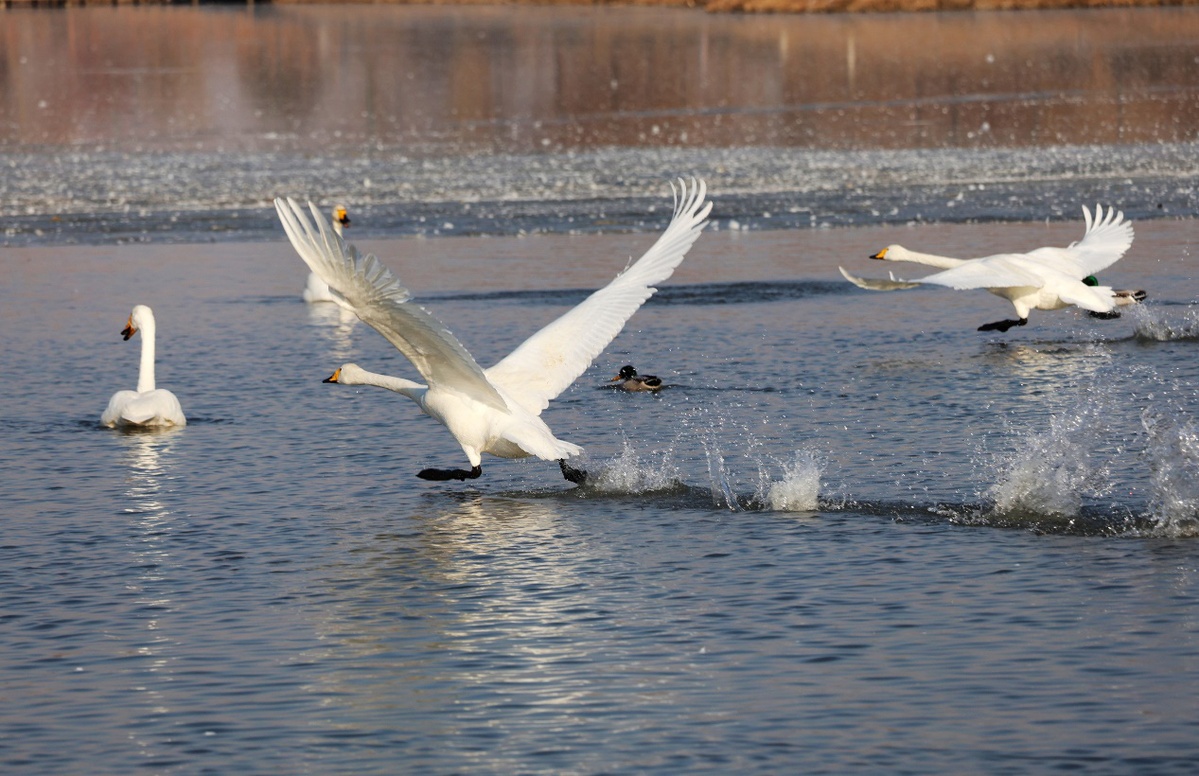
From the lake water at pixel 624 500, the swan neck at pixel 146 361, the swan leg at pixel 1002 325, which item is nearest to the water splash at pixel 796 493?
the lake water at pixel 624 500

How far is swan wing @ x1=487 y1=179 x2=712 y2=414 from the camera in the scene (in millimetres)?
10508

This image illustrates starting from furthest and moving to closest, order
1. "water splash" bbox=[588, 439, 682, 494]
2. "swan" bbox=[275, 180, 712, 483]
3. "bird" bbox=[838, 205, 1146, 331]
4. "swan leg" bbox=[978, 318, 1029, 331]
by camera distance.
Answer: "swan leg" bbox=[978, 318, 1029, 331], "bird" bbox=[838, 205, 1146, 331], "water splash" bbox=[588, 439, 682, 494], "swan" bbox=[275, 180, 712, 483]

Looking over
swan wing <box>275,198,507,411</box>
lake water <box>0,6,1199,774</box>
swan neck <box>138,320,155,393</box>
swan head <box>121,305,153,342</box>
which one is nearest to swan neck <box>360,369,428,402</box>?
swan wing <box>275,198,507,411</box>

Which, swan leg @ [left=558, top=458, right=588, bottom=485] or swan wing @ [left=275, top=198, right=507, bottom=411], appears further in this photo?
swan leg @ [left=558, top=458, right=588, bottom=485]

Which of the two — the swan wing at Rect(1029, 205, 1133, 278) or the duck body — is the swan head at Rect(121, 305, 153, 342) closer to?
the duck body

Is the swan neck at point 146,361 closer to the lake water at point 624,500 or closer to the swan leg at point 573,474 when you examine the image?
the lake water at point 624,500

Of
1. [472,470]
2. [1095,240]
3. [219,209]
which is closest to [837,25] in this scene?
[219,209]

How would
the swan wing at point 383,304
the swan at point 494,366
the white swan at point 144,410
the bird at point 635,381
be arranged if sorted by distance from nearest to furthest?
the swan wing at point 383,304
the swan at point 494,366
the white swan at point 144,410
the bird at point 635,381

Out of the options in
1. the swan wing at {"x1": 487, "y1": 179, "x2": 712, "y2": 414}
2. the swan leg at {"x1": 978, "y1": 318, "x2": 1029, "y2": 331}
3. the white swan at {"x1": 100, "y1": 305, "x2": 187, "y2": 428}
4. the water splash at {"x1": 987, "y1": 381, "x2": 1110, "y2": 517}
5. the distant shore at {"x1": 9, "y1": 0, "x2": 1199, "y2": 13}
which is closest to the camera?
the water splash at {"x1": 987, "y1": 381, "x2": 1110, "y2": 517}

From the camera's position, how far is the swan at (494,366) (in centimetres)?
886

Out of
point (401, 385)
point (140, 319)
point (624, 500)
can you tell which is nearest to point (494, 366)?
point (401, 385)

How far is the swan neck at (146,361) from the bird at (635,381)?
2972 millimetres

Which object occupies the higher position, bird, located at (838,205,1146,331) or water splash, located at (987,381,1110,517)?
bird, located at (838,205,1146,331)

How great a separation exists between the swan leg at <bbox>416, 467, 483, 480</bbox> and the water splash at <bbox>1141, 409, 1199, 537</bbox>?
11.0 ft
